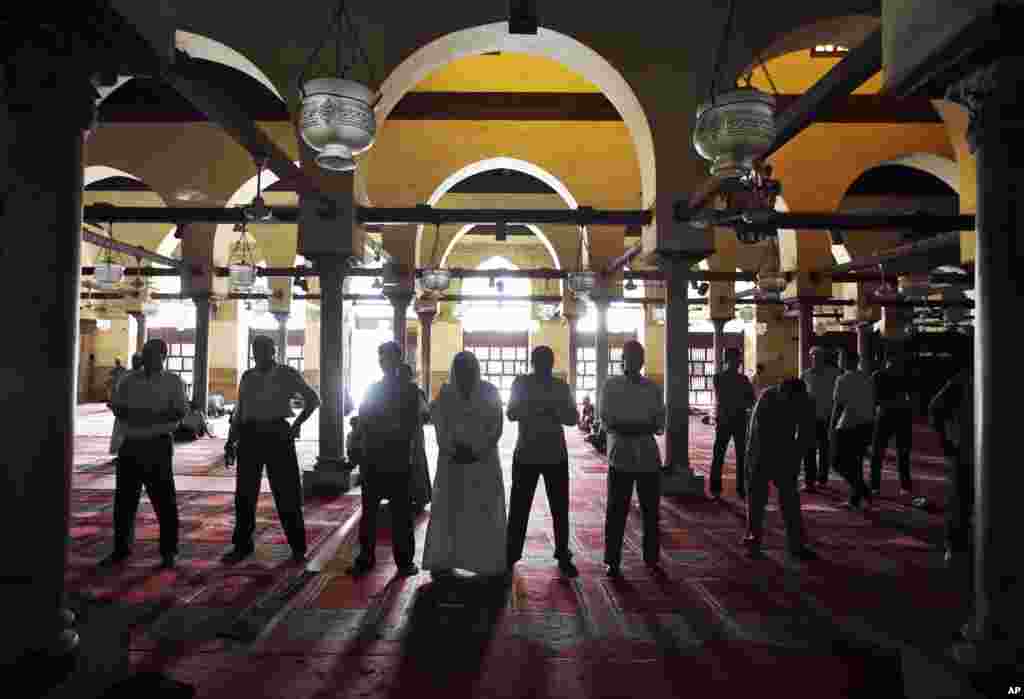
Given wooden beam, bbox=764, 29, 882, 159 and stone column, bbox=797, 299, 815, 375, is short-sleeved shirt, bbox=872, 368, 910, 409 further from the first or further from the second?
stone column, bbox=797, 299, 815, 375

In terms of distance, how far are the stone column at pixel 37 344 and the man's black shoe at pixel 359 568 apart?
2167 mm

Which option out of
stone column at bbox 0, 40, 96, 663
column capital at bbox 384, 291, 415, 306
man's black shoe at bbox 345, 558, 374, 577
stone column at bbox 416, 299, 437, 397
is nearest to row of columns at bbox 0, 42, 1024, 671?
stone column at bbox 0, 40, 96, 663

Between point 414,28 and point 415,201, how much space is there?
4341 mm

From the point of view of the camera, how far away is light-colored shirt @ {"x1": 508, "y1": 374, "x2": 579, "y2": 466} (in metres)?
4.61

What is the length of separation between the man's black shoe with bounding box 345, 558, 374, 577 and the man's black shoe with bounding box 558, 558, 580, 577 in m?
1.34

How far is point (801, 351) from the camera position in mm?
12758

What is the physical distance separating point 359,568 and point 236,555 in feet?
3.42

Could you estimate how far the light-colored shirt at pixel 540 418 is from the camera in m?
4.61

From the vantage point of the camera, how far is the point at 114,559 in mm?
4660

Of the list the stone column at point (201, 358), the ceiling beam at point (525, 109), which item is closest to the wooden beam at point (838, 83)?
the ceiling beam at point (525, 109)

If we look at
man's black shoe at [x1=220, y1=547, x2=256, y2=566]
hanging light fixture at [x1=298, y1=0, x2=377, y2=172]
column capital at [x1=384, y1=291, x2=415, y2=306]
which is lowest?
man's black shoe at [x1=220, y1=547, x2=256, y2=566]

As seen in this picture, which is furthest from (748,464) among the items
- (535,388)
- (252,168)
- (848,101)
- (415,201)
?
(252,168)

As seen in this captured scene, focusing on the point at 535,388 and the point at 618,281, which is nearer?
the point at 535,388

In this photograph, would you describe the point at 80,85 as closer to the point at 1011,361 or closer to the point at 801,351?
the point at 1011,361
